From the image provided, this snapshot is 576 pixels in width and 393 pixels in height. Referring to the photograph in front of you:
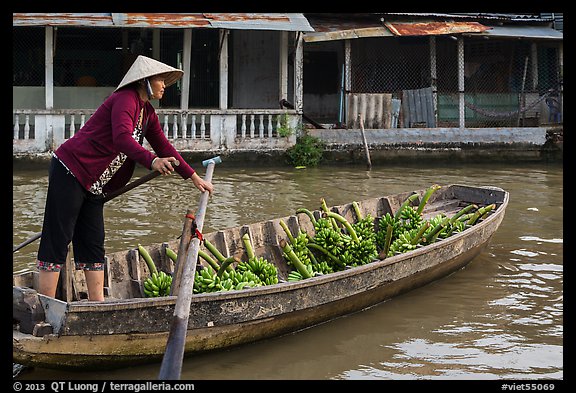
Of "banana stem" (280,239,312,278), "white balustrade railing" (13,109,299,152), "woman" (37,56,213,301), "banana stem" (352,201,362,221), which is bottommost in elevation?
"banana stem" (280,239,312,278)

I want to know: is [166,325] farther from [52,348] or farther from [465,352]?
[465,352]

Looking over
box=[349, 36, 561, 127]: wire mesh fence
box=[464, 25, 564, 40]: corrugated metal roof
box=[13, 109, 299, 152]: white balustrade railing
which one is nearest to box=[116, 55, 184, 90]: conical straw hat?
box=[13, 109, 299, 152]: white balustrade railing

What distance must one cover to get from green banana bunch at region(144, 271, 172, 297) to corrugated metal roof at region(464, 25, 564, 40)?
11832 millimetres

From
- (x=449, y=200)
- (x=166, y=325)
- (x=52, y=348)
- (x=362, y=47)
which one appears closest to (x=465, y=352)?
(x=166, y=325)

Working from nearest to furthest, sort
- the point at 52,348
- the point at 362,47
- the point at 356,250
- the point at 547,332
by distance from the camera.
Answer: the point at 52,348 < the point at 547,332 < the point at 356,250 < the point at 362,47

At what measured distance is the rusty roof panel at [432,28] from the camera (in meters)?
15.3

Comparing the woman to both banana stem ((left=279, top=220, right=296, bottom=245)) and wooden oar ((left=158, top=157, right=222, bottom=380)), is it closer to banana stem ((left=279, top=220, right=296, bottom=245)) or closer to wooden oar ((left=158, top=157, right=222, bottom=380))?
wooden oar ((left=158, top=157, right=222, bottom=380))

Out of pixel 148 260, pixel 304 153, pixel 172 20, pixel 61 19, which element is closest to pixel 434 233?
pixel 148 260

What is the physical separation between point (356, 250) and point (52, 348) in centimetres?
279

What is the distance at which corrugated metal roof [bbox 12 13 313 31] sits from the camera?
13.1 meters

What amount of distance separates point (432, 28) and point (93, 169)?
39.8 ft

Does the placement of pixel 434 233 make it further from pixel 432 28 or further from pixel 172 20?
pixel 432 28

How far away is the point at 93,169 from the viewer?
4.75 m

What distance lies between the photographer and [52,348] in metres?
4.49
